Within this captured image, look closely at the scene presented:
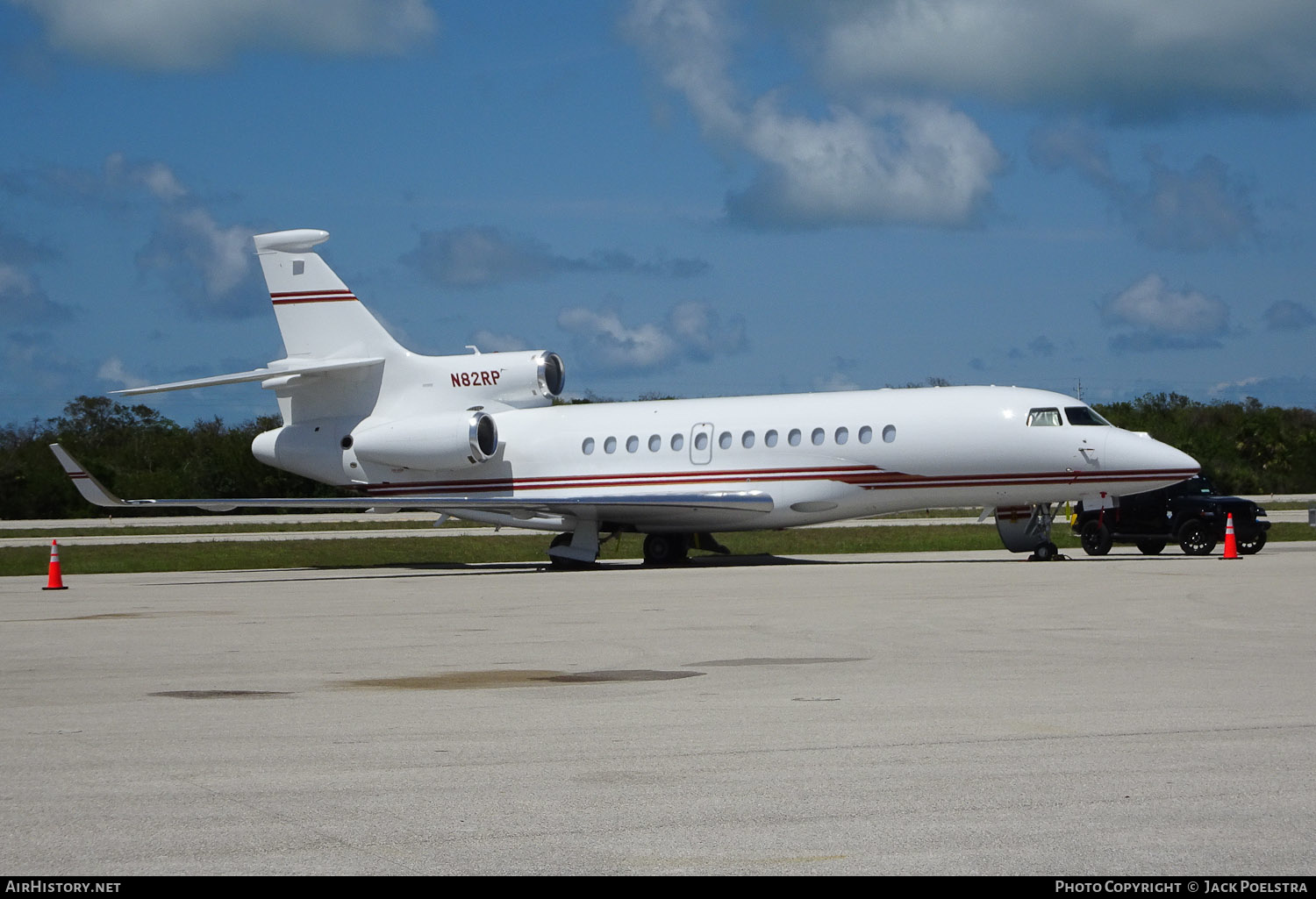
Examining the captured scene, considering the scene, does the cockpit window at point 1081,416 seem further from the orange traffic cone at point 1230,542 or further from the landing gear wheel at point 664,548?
the landing gear wheel at point 664,548

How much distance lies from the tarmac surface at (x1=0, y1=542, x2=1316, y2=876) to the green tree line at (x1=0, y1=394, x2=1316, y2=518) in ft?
176

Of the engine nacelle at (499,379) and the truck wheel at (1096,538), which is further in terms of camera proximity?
the engine nacelle at (499,379)

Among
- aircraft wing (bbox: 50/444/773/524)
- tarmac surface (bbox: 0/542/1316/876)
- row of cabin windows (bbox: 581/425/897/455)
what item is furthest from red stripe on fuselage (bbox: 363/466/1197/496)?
tarmac surface (bbox: 0/542/1316/876)

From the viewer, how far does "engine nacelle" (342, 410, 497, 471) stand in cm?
3089

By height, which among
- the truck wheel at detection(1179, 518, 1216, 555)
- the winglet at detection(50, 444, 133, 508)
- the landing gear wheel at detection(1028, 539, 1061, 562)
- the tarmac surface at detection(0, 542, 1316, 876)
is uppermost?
the winglet at detection(50, 444, 133, 508)

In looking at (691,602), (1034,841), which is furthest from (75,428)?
(1034,841)

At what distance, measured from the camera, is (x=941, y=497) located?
27453 mm

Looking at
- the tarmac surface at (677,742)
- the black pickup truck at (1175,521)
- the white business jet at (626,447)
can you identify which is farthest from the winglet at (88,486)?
the black pickup truck at (1175,521)

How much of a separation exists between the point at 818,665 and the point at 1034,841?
5999 mm

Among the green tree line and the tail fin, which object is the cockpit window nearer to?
the tail fin

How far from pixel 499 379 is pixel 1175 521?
1480 cm

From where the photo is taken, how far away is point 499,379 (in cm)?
3238

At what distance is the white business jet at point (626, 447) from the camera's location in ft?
87.6
